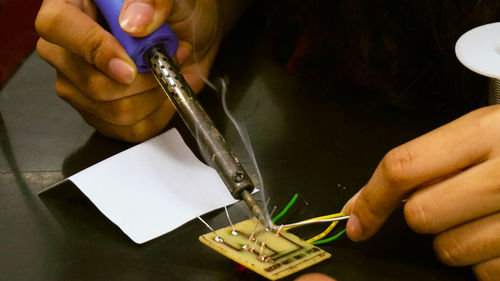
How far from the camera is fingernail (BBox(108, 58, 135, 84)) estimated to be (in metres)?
0.80

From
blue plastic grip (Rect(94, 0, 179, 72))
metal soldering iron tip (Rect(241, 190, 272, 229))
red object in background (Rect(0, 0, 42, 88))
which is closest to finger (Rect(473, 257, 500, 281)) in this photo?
metal soldering iron tip (Rect(241, 190, 272, 229))

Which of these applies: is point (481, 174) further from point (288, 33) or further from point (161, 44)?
point (288, 33)

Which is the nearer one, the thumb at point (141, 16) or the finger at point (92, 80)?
the thumb at point (141, 16)

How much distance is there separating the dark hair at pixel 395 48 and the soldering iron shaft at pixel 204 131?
29cm

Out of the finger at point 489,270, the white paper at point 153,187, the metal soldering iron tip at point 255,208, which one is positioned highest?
the finger at point 489,270

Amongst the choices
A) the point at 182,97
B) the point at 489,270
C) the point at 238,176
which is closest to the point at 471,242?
the point at 489,270

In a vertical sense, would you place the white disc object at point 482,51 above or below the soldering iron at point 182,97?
above


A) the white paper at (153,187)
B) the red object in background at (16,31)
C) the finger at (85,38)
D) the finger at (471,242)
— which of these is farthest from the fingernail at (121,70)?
the red object in background at (16,31)

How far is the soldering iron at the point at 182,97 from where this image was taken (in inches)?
25.2

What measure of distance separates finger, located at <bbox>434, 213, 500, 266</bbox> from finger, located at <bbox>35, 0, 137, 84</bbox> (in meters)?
Result: 0.49

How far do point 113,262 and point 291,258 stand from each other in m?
0.22

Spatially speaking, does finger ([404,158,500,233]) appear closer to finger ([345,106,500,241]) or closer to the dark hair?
finger ([345,106,500,241])

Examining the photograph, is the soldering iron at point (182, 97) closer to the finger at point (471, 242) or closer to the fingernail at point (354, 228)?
the fingernail at point (354, 228)

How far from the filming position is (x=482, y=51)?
59cm
